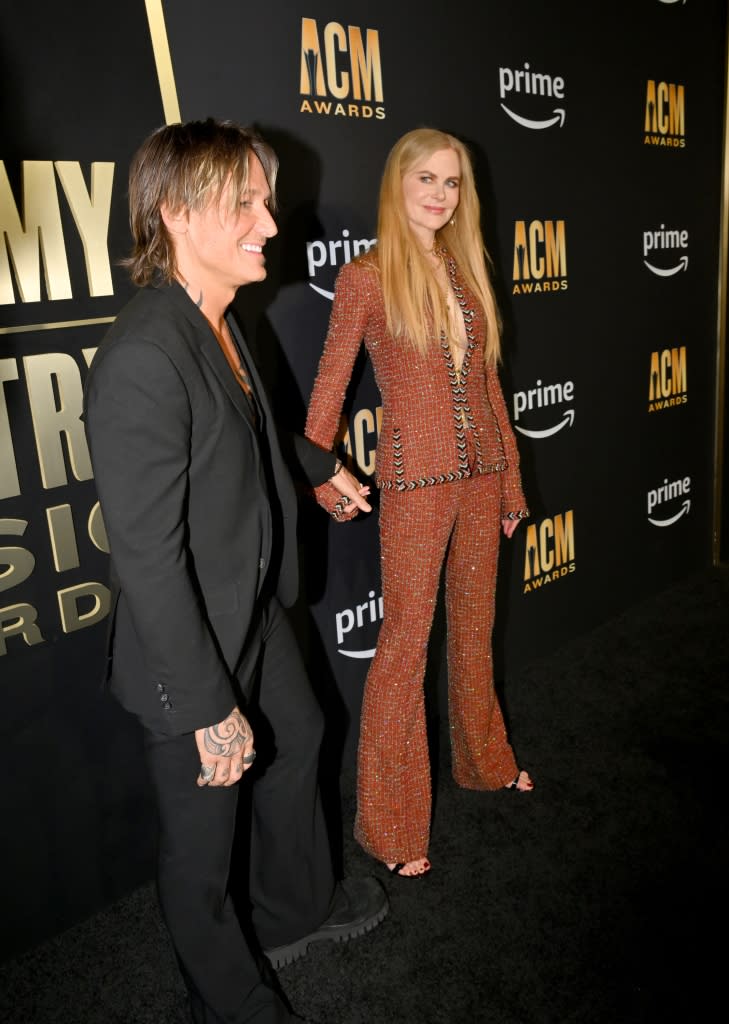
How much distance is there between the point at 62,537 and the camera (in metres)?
1.95

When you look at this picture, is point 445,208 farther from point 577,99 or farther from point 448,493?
point 577,99

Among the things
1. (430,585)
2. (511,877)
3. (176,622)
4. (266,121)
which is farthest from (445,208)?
(511,877)

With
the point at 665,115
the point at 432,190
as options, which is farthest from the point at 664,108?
the point at 432,190

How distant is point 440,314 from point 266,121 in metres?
0.71

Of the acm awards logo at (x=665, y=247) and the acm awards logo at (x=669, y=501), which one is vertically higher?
the acm awards logo at (x=665, y=247)

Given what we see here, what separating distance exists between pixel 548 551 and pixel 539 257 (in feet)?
3.73

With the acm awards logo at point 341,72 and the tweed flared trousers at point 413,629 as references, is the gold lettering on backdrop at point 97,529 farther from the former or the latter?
the acm awards logo at point 341,72

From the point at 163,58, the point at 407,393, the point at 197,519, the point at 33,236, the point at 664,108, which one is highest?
the point at 664,108

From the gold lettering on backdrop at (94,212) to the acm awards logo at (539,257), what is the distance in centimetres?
158

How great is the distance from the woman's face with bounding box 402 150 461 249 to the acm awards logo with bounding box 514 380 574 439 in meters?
1.14

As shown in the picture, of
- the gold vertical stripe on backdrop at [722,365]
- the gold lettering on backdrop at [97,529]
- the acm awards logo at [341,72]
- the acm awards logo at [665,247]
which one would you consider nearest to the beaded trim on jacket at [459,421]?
the acm awards logo at [341,72]

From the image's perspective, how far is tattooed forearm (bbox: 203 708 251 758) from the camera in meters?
1.42

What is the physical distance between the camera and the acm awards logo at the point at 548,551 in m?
3.28

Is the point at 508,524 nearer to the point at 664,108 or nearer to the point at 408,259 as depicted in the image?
the point at 408,259
